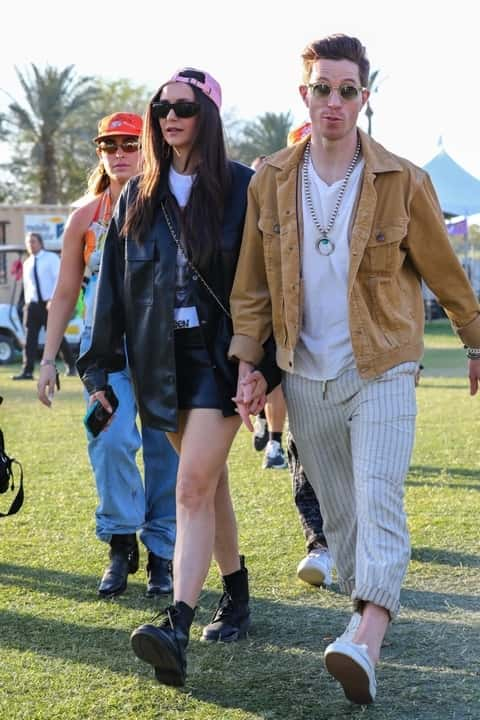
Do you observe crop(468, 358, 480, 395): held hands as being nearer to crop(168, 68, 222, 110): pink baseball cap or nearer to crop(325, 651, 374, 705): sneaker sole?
crop(325, 651, 374, 705): sneaker sole

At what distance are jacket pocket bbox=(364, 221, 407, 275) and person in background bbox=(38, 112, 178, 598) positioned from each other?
1785 mm

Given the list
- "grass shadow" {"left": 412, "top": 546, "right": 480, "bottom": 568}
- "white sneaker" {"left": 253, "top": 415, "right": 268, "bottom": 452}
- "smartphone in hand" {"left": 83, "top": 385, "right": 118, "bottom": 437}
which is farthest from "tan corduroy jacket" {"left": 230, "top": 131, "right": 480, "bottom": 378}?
"white sneaker" {"left": 253, "top": 415, "right": 268, "bottom": 452}

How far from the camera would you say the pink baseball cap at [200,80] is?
4.26 metres

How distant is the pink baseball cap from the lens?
168 inches

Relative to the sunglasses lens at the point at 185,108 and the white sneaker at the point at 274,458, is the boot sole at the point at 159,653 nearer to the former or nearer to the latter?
the sunglasses lens at the point at 185,108

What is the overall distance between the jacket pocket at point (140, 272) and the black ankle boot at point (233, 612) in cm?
117

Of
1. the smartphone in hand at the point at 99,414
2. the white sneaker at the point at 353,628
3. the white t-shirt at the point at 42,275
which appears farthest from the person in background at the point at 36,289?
the white sneaker at the point at 353,628

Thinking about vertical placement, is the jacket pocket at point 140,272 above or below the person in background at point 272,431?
above

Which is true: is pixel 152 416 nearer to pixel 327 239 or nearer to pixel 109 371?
pixel 109 371

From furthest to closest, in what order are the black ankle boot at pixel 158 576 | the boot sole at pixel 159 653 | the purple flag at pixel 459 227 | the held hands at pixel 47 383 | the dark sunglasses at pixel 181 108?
the purple flag at pixel 459 227
the black ankle boot at pixel 158 576
the held hands at pixel 47 383
the dark sunglasses at pixel 181 108
the boot sole at pixel 159 653

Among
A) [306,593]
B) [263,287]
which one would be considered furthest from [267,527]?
[263,287]

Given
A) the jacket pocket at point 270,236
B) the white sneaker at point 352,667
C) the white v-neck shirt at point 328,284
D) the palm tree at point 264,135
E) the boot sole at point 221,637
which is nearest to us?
the white sneaker at point 352,667

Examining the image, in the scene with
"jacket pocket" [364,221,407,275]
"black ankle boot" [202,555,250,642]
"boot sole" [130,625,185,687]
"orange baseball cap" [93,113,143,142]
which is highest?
"orange baseball cap" [93,113,143,142]

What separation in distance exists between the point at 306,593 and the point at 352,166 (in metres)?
2.14
